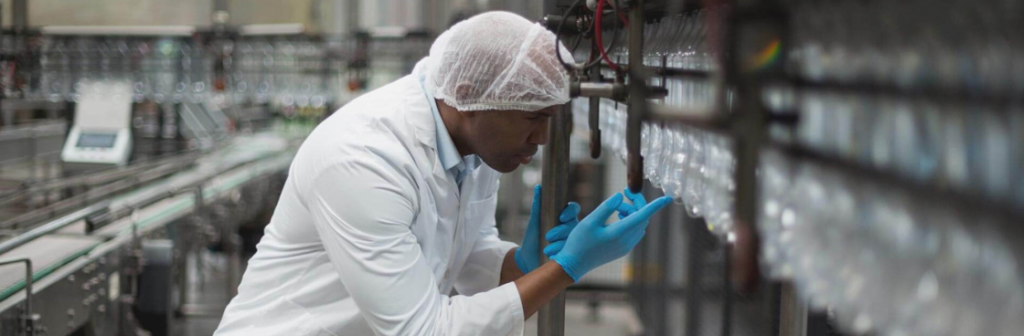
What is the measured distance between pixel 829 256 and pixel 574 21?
3.44 ft

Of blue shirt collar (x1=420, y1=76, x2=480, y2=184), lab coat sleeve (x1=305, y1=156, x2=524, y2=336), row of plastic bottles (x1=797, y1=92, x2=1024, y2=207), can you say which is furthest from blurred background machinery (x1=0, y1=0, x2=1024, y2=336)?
lab coat sleeve (x1=305, y1=156, x2=524, y2=336)

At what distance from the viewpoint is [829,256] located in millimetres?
537

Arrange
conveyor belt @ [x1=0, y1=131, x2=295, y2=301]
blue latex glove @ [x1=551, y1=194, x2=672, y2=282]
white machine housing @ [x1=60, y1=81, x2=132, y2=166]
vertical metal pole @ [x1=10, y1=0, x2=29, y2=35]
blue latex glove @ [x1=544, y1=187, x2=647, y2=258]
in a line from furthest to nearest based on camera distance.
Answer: vertical metal pole @ [x1=10, y1=0, x2=29, y2=35] → white machine housing @ [x1=60, y1=81, x2=132, y2=166] → conveyor belt @ [x1=0, y1=131, x2=295, y2=301] → blue latex glove @ [x1=544, y1=187, x2=647, y2=258] → blue latex glove @ [x1=551, y1=194, x2=672, y2=282]

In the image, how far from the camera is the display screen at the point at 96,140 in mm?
4805

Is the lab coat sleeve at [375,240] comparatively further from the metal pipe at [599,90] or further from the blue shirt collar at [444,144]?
A: the metal pipe at [599,90]

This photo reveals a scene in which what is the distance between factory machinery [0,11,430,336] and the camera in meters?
2.53

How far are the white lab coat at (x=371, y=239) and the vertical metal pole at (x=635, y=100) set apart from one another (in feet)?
1.66

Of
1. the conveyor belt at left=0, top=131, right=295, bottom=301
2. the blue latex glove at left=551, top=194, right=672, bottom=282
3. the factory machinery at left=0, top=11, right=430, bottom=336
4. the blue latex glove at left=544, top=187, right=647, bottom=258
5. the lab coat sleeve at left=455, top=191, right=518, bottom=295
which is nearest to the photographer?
the blue latex glove at left=551, top=194, right=672, bottom=282

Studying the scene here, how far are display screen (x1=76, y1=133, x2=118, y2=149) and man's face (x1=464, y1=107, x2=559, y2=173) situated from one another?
405cm

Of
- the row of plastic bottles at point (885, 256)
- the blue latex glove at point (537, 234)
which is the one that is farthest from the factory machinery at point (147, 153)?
the row of plastic bottles at point (885, 256)

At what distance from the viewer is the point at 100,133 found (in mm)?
4906

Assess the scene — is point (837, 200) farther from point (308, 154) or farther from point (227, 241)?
point (227, 241)

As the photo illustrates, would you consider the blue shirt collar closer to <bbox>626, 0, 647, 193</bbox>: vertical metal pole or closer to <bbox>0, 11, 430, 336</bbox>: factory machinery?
<bbox>626, 0, 647, 193</bbox>: vertical metal pole

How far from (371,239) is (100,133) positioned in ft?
13.9
